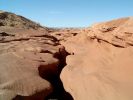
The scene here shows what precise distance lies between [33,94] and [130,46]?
2.98 meters

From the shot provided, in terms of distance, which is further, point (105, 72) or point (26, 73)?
point (105, 72)

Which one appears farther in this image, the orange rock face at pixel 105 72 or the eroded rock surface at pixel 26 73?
the orange rock face at pixel 105 72

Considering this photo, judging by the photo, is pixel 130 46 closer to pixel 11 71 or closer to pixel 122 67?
pixel 122 67

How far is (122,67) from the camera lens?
20.0 ft

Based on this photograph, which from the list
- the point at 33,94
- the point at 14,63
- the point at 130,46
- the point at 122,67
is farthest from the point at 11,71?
the point at 130,46

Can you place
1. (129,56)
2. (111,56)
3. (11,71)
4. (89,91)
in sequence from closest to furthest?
(89,91) < (11,71) < (129,56) < (111,56)

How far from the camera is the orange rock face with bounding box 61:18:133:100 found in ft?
16.9

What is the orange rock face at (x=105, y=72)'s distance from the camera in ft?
16.9

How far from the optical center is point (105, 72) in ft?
20.1

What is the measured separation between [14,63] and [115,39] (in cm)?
299

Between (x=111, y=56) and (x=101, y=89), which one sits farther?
(x=111, y=56)

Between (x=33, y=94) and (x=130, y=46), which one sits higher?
(x=130, y=46)

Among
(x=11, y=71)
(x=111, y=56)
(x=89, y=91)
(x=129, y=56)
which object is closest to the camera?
(x=89, y=91)

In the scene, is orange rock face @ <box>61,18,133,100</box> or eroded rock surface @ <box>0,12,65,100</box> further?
orange rock face @ <box>61,18,133,100</box>
